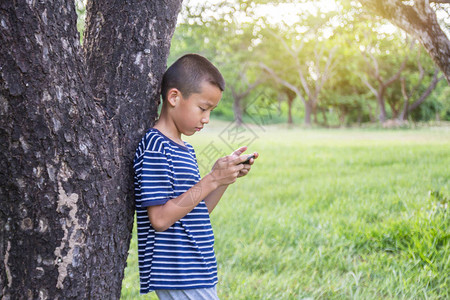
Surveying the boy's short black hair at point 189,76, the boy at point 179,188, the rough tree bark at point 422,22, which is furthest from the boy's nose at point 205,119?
the rough tree bark at point 422,22

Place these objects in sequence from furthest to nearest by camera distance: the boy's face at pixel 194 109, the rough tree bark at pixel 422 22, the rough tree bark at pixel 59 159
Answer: the rough tree bark at pixel 422 22
the boy's face at pixel 194 109
the rough tree bark at pixel 59 159

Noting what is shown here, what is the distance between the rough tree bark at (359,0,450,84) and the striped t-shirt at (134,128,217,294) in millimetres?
2166

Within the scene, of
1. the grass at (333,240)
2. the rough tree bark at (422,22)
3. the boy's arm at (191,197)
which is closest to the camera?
the boy's arm at (191,197)

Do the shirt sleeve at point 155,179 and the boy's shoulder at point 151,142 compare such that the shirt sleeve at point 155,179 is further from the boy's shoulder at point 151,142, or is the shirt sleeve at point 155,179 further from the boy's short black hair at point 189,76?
the boy's short black hair at point 189,76

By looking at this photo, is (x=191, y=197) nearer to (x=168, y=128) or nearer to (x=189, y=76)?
(x=168, y=128)

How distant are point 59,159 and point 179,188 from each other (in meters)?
0.50

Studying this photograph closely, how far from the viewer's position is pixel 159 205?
176 centimetres

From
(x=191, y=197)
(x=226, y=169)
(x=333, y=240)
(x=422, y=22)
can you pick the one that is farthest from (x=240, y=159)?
(x=333, y=240)

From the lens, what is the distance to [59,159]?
1579mm

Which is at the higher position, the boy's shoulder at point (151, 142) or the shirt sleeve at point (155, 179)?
the boy's shoulder at point (151, 142)

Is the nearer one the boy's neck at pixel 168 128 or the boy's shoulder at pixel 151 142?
the boy's shoulder at pixel 151 142

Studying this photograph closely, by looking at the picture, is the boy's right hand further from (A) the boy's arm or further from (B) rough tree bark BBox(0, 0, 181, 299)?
(B) rough tree bark BBox(0, 0, 181, 299)

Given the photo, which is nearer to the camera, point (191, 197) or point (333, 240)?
point (191, 197)

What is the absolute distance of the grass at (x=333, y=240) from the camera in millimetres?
3051
